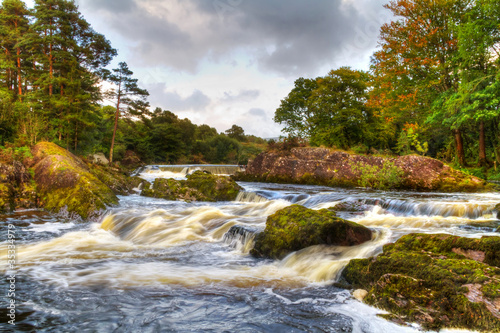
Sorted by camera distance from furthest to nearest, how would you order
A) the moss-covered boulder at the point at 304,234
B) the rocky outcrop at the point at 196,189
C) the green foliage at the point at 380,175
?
the green foliage at the point at 380,175
the rocky outcrop at the point at 196,189
the moss-covered boulder at the point at 304,234

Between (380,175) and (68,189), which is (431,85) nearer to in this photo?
(380,175)

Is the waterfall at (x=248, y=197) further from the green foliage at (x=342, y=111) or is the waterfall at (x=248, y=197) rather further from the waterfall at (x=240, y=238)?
the green foliage at (x=342, y=111)

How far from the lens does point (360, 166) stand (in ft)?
61.2

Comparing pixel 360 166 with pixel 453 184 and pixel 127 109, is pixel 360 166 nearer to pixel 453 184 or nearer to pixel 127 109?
pixel 453 184

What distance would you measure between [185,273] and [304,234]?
2.55 meters

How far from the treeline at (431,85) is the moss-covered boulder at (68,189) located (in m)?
17.7

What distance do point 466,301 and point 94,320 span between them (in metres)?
4.34

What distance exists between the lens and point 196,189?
14.5m

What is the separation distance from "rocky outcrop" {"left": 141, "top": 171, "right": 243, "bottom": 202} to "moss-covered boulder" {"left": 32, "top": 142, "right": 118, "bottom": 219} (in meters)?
3.45

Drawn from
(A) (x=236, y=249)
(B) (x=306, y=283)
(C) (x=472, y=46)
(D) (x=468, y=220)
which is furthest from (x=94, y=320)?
(C) (x=472, y=46)

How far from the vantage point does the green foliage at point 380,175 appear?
1673 cm

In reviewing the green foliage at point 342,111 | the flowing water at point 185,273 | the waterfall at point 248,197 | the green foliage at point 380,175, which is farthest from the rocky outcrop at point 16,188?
the green foliage at point 342,111

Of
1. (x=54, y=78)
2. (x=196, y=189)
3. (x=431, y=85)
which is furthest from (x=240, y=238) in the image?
(x=431, y=85)

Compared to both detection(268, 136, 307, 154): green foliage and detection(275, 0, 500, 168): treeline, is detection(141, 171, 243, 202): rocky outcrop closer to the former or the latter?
detection(268, 136, 307, 154): green foliage
